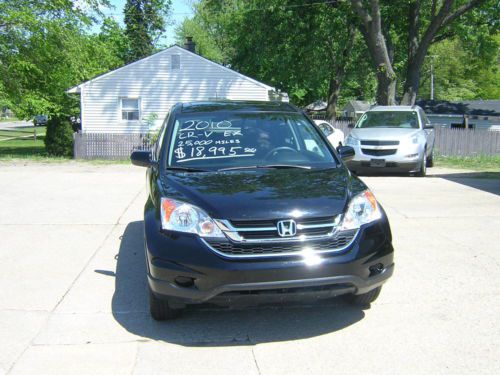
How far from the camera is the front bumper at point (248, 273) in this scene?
377cm

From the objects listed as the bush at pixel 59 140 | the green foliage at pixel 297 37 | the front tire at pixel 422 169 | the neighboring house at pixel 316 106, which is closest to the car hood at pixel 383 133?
the front tire at pixel 422 169

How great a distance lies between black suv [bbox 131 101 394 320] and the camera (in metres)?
3.81

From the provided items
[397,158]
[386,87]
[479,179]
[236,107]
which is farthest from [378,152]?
[386,87]

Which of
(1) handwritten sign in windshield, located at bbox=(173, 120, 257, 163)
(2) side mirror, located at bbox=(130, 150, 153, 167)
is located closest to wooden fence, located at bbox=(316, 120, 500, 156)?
(1) handwritten sign in windshield, located at bbox=(173, 120, 257, 163)

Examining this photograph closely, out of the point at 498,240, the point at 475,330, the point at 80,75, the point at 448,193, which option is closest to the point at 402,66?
the point at 80,75

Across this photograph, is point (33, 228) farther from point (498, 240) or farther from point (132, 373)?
point (498, 240)

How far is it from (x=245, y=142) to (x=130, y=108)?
72.3 ft

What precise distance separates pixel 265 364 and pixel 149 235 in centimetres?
125

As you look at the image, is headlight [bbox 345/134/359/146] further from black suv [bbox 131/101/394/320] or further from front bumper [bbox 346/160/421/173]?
black suv [bbox 131/101/394/320]

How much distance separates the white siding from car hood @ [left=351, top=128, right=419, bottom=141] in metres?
12.8

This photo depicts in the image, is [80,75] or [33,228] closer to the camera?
[33,228]

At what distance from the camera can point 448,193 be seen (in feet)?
36.4

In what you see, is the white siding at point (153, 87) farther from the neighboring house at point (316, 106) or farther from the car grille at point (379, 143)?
the neighboring house at point (316, 106)

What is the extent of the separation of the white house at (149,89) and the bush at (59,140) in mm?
1777
